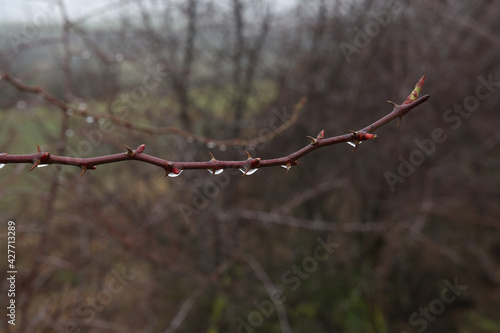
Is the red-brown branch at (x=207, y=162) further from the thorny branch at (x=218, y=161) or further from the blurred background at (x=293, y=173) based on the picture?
the blurred background at (x=293, y=173)

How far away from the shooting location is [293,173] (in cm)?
421

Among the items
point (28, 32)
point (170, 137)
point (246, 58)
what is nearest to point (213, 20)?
point (246, 58)

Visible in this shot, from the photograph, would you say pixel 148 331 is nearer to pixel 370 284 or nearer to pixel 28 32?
pixel 370 284

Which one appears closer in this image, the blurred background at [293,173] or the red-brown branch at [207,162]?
the red-brown branch at [207,162]

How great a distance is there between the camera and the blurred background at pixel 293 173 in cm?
354

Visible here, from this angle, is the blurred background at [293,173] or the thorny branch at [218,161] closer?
the thorny branch at [218,161]

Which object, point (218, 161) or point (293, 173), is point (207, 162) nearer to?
point (218, 161)

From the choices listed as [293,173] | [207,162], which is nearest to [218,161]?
[207,162]

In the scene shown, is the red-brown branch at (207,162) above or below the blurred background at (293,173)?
below

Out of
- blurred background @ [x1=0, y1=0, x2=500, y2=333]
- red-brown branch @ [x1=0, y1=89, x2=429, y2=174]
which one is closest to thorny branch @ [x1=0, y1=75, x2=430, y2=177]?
red-brown branch @ [x1=0, y1=89, x2=429, y2=174]

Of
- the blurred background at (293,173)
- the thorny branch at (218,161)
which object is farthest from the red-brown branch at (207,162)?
the blurred background at (293,173)

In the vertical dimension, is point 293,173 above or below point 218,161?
above

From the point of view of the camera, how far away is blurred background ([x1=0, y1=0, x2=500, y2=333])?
354cm

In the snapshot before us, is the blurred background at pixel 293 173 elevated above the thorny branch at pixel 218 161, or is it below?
above
